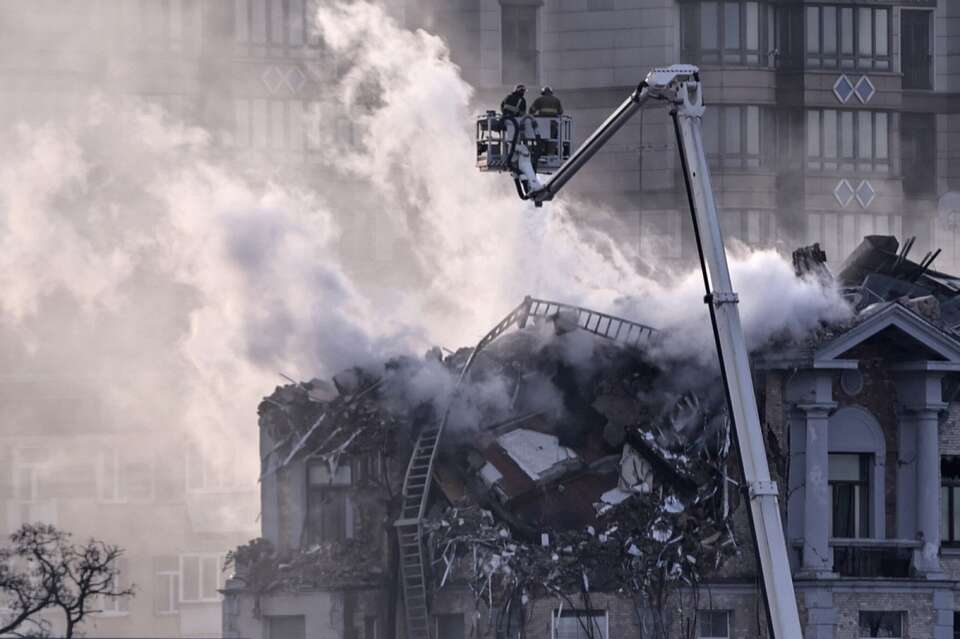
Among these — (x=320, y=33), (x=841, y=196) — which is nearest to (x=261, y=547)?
(x=320, y=33)

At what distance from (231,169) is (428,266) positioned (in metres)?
8.11

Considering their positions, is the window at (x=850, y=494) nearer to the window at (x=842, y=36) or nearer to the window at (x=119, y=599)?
the window at (x=119, y=599)

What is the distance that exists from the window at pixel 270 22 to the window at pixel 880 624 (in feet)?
156

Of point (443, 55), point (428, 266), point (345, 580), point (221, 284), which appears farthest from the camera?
point (443, 55)

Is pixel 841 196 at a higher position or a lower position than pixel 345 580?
higher

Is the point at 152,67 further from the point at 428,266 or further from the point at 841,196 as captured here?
the point at 841,196

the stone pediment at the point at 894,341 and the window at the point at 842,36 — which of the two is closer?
the stone pediment at the point at 894,341

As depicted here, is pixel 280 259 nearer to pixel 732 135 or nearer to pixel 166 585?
pixel 166 585

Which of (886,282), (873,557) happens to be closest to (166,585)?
(886,282)

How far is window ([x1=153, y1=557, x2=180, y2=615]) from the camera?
10019cm

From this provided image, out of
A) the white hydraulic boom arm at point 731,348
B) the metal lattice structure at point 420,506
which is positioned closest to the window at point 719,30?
the metal lattice structure at point 420,506

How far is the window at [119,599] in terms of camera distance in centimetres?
9875

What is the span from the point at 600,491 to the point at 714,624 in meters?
3.77

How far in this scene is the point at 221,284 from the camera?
69.1 meters
